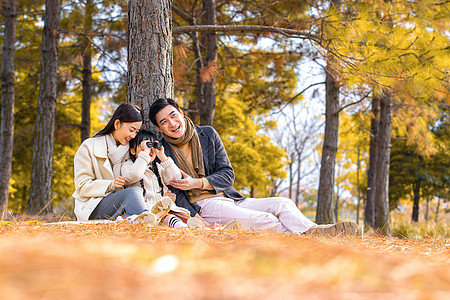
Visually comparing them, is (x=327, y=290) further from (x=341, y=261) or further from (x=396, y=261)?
(x=396, y=261)

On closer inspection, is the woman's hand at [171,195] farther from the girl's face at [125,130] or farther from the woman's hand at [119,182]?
the girl's face at [125,130]

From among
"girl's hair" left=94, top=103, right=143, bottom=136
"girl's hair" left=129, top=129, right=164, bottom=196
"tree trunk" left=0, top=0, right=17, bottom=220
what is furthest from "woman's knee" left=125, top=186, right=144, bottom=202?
"tree trunk" left=0, top=0, right=17, bottom=220

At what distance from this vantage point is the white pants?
121 inches

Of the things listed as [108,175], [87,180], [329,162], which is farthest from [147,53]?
[329,162]

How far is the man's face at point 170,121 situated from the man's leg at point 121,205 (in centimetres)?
67

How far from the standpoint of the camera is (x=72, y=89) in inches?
465

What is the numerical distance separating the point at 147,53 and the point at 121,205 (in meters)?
1.59

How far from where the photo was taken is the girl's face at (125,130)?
Answer: 3.24 meters

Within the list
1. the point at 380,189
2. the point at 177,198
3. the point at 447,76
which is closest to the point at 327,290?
the point at 177,198

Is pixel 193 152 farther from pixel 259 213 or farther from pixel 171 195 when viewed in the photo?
pixel 259 213

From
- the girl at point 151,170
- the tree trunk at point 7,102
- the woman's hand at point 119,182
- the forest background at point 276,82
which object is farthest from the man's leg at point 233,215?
the tree trunk at point 7,102

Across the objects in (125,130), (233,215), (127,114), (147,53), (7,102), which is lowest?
(233,215)

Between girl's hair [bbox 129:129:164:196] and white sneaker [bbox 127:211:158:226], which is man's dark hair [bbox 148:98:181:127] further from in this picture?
white sneaker [bbox 127:211:158:226]

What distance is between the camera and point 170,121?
337cm
